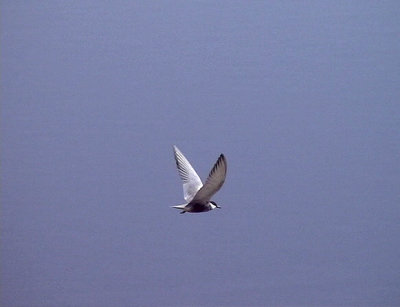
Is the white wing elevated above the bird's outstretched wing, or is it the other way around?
the white wing

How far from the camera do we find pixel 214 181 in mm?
1532

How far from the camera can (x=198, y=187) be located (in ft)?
5.67

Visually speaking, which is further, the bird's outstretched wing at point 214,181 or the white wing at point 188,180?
the white wing at point 188,180

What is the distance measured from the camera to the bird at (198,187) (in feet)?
4.94

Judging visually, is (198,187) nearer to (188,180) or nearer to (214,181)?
(188,180)

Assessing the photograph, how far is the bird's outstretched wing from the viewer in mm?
1484

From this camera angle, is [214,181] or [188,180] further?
[188,180]

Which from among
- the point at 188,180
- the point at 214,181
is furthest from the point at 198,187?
the point at 214,181

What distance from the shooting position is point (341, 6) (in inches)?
82.6

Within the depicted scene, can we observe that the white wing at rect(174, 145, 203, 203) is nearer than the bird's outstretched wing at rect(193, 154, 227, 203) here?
No

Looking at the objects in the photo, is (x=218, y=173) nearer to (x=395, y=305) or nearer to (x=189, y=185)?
(x=189, y=185)

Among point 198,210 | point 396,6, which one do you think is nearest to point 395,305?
point 198,210

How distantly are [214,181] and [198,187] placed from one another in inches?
8.1

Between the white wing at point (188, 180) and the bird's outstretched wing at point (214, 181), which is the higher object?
the white wing at point (188, 180)
